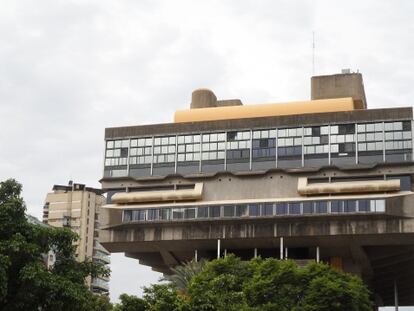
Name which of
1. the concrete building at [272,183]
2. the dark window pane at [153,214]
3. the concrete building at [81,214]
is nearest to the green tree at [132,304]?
the concrete building at [272,183]

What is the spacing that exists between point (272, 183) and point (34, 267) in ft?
160

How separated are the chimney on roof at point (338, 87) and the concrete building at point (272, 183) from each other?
0.37 feet

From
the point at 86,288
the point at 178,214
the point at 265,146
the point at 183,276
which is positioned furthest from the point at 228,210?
the point at 86,288

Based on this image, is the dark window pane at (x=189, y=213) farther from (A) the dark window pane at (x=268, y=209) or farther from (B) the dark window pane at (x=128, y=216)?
(A) the dark window pane at (x=268, y=209)

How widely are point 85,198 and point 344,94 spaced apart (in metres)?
58.5

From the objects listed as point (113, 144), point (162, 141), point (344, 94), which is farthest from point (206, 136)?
point (344, 94)

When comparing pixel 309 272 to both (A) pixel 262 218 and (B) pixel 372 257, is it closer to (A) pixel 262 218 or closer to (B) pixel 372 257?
(A) pixel 262 218


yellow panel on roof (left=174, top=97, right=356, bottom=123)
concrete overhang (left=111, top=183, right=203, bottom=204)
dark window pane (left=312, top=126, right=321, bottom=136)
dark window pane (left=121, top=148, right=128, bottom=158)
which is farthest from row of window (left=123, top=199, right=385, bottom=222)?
yellow panel on roof (left=174, top=97, right=356, bottom=123)

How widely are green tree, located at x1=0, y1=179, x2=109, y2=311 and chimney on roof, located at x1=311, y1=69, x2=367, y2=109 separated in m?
53.7

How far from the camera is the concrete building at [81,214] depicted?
123812 mm

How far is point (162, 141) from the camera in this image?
78438 mm

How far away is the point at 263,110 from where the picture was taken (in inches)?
3113

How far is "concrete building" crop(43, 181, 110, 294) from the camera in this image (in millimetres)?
123812

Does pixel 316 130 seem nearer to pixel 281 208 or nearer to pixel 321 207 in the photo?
pixel 321 207
